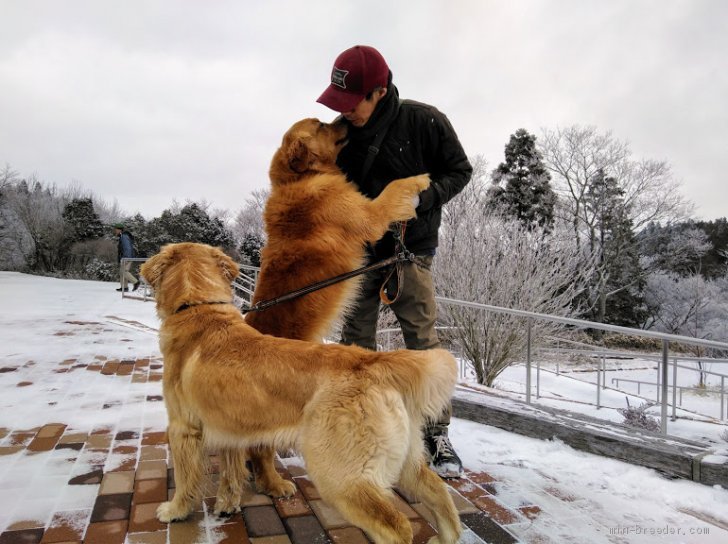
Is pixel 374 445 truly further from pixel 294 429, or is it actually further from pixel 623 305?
pixel 623 305

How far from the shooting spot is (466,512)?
254 cm

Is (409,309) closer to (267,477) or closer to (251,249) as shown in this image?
(267,477)

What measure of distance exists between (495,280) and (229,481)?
15.7m

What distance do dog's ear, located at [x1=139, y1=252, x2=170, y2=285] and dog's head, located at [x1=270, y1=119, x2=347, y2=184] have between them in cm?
Answer: 75

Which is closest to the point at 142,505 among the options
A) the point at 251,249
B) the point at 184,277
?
the point at 184,277

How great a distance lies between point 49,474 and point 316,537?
5.48 ft

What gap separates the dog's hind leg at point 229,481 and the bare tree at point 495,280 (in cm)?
1404

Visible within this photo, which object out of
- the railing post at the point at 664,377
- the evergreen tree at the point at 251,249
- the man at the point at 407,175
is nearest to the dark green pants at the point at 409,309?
the man at the point at 407,175

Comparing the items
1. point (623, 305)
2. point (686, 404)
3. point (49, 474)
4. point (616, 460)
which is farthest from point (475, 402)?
point (623, 305)

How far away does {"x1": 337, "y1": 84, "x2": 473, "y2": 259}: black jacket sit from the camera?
2896mm

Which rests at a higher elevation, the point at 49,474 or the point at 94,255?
the point at 94,255

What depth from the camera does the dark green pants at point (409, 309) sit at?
306cm

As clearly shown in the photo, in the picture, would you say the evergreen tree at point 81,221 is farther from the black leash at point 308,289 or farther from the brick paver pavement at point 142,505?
the black leash at point 308,289

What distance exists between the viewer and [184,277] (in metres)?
2.58
